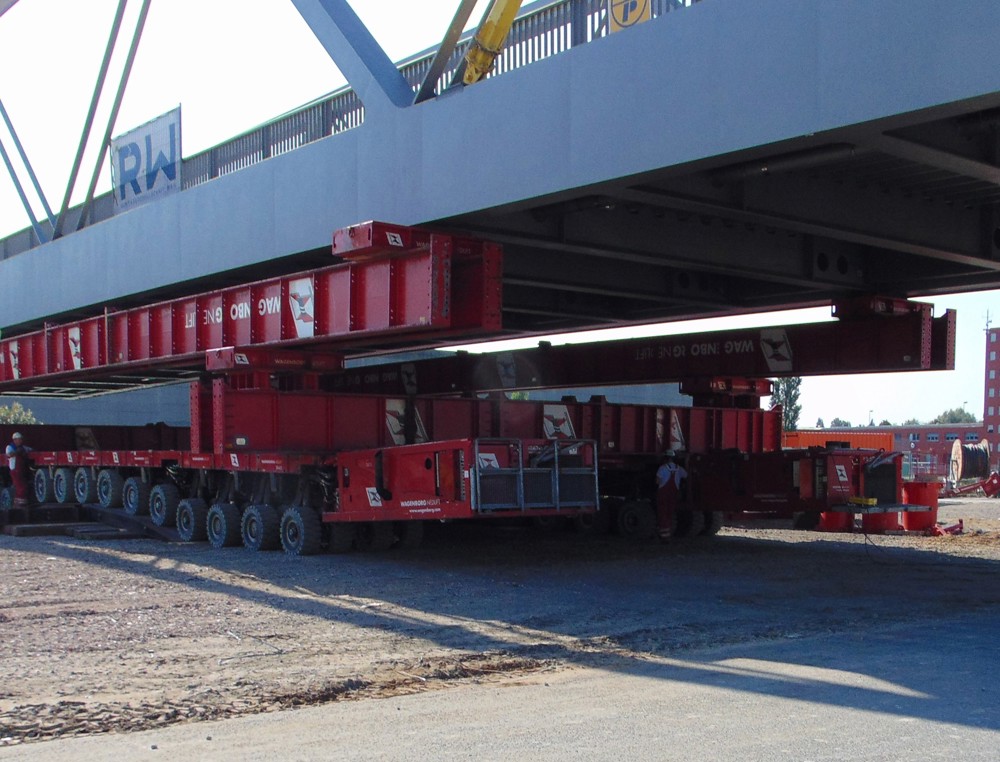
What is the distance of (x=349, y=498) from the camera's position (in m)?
15.6

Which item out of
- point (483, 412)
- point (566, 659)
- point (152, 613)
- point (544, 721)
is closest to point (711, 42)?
point (566, 659)

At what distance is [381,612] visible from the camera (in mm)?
11297

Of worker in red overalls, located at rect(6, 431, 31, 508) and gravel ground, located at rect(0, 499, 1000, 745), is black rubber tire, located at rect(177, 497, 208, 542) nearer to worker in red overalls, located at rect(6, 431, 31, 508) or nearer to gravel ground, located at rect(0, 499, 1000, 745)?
gravel ground, located at rect(0, 499, 1000, 745)

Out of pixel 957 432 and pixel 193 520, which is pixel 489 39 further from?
pixel 957 432

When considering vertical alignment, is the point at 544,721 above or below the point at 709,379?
below

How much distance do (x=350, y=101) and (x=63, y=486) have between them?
41.0 ft

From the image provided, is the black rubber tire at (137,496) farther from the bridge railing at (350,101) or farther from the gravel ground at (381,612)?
the bridge railing at (350,101)

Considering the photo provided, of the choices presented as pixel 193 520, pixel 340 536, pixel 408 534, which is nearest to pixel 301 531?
pixel 340 536

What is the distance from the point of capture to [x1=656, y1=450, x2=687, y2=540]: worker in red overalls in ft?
63.5

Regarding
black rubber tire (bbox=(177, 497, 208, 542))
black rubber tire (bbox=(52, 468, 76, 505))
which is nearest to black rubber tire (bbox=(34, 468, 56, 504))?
black rubber tire (bbox=(52, 468, 76, 505))

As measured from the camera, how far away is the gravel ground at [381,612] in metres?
7.78

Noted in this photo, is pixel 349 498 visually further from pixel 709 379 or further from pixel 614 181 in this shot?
pixel 709 379

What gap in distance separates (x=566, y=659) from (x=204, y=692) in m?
2.97

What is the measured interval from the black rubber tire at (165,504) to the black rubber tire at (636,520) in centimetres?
805
